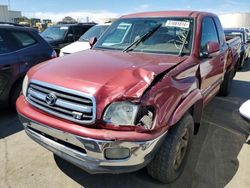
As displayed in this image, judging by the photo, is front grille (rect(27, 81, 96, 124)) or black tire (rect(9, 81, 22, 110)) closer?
front grille (rect(27, 81, 96, 124))

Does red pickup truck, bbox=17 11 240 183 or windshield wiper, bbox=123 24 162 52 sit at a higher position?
windshield wiper, bbox=123 24 162 52

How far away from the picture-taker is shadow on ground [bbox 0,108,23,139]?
4.30 metres

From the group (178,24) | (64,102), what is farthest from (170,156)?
(178,24)

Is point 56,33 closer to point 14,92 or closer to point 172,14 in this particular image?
point 14,92

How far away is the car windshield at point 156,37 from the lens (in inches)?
138

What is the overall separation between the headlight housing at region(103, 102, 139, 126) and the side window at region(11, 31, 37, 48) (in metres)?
3.49

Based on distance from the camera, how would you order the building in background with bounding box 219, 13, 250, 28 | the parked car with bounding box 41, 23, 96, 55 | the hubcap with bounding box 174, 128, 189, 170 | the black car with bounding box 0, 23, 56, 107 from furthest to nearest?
the building in background with bounding box 219, 13, 250, 28 < the parked car with bounding box 41, 23, 96, 55 < the black car with bounding box 0, 23, 56, 107 < the hubcap with bounding box 174, 128, 189, 170

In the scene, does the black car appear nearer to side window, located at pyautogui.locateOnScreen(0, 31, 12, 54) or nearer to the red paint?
side window, located at pyautogui.locateOnScreen(0, 31, 12, 54)

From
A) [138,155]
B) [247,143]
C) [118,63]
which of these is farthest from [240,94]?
[138,155]

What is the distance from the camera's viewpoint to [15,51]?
16.2ft

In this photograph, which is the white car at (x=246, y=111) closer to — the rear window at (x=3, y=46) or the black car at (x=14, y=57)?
the black car at (x=14, y=57)

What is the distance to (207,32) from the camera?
4.03m

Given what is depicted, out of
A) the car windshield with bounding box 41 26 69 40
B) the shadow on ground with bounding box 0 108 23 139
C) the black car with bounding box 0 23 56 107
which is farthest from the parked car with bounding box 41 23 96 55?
the shadow on ground with bounding box 0 108 23 139

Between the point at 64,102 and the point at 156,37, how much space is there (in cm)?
175
